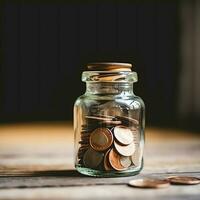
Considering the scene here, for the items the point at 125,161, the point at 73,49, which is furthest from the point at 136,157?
the point at 73,49

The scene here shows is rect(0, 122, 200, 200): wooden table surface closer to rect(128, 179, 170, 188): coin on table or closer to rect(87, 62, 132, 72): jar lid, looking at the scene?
rect(128, 179, 170, 188): coin on table

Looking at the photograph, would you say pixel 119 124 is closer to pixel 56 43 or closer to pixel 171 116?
pixel 171 116

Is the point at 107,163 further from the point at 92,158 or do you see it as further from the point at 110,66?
the point at 110,66

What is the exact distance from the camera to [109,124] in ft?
3.35

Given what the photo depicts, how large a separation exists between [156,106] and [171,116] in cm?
34

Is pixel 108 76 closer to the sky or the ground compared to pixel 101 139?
closer to the sky

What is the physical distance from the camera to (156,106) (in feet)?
15.9

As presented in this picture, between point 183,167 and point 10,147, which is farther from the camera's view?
point 10,147

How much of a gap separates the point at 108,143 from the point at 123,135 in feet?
0.14

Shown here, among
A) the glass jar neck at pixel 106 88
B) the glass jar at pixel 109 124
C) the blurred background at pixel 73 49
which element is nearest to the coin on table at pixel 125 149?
the glass jar at pixel 109 124

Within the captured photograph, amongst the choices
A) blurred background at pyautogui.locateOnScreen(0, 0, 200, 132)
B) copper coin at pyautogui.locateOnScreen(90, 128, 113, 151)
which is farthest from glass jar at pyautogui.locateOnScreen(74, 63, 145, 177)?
blurred background at pyautogui.locateOnScreen(0, 0, 200, 132)

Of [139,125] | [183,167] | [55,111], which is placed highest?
[139,125]

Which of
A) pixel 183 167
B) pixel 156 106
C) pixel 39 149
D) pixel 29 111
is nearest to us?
pixel 183 167

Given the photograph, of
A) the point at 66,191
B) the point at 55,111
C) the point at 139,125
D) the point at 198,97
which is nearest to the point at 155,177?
the point at 139,125
